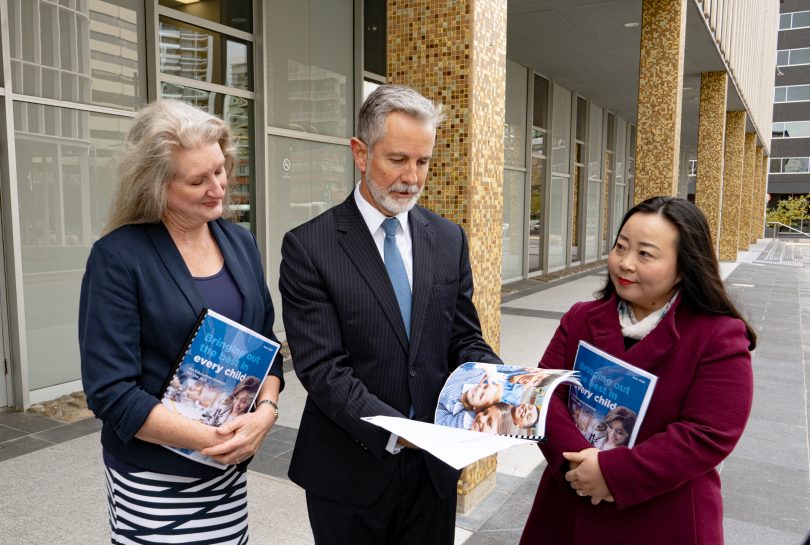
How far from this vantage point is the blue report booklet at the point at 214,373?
1737 millimetres

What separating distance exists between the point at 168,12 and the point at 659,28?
601 cm

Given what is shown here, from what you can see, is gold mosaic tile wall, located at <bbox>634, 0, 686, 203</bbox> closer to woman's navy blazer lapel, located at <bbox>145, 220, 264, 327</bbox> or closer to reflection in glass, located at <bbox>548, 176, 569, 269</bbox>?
woman's navy blazer lapel, located at <bbox>145, 220, 264, 327</bbox>

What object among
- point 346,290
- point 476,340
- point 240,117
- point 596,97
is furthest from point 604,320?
point 596,97

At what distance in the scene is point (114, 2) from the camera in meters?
5.90

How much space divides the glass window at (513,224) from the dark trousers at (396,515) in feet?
41.4

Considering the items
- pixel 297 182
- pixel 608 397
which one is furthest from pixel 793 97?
pixel 608 397

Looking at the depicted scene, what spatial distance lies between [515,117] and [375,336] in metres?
13.6


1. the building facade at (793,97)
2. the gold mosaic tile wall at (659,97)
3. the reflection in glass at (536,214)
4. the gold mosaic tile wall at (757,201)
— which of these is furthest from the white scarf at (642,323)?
the building facade at (793,97)

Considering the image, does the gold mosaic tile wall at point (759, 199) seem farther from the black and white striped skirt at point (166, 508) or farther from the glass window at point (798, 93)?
the black and white striped skirt at point (166, 508)

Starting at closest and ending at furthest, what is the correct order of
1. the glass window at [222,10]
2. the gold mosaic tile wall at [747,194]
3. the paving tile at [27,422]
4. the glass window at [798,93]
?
the paving tile at [27,422] → the glass window at [222,10] → the gold mosaic tile wall at [747,194] → the glass window at [798,93]

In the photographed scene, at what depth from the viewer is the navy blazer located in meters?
1.67

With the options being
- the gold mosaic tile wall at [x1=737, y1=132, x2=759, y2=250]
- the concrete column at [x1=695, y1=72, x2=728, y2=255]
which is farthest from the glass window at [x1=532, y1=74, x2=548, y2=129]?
the gold mosaic tile wall at [x1=737, y1=132, x2=759, y2=250]

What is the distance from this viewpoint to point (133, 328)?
67.2 inches

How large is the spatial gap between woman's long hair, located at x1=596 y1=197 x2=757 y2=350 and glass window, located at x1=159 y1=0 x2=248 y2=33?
19.9ft
